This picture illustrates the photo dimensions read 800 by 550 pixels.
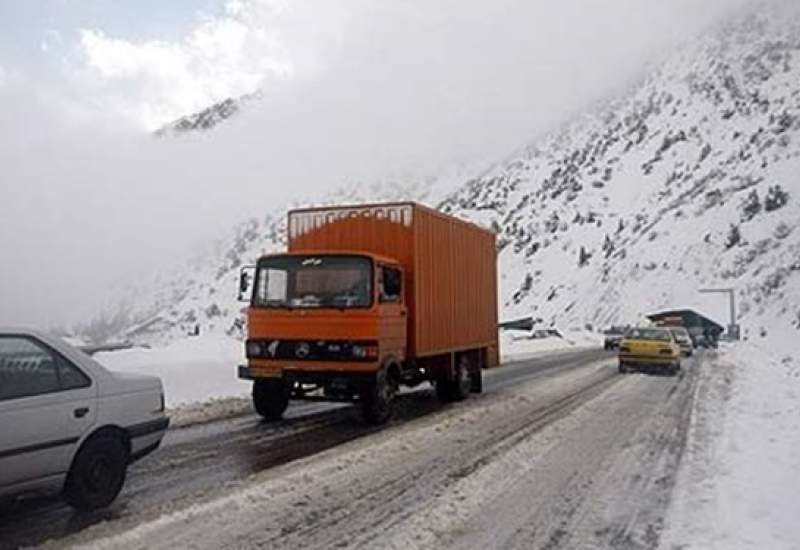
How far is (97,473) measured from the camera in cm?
743

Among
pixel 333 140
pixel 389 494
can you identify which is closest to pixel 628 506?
pixel 389 494

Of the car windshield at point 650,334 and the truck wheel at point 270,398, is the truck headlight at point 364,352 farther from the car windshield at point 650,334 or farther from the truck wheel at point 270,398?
the car windshield at point 650,334

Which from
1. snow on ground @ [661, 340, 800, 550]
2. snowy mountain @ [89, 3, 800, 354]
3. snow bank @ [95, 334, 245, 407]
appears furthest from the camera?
snowy mountain @ [89, 3, 800, 354]

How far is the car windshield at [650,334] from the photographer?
90.8 ft

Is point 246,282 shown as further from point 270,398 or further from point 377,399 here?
point 377,399

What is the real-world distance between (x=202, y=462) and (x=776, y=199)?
86667 mm

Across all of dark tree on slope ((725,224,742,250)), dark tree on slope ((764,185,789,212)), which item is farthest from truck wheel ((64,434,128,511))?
dark tree on slope ((764,185,789,212))

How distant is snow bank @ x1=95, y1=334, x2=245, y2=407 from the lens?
56.4ft

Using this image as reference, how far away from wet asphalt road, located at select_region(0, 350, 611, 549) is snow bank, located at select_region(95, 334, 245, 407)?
8.09ft

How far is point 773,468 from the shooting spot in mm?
9617

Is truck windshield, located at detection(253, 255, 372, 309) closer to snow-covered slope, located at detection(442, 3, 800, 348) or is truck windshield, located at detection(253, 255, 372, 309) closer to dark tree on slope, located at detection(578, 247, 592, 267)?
snow-covered slope, located at detection(442, 3, 800, 348)

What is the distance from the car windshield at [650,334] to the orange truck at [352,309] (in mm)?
13401

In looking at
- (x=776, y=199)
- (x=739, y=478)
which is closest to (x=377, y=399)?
(x=739, y=478)

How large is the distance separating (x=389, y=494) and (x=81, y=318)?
200 feet
